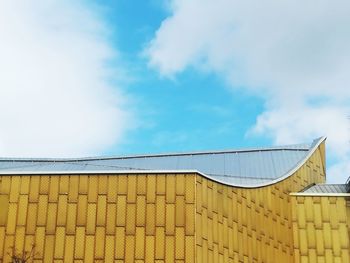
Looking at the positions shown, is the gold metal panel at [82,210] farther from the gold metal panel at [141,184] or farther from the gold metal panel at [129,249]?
the gold metal panel at [141,184]

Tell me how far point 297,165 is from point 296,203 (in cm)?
486

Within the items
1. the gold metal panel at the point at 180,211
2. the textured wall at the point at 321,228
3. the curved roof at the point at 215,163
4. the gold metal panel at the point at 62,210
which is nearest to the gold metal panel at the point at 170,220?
the gold metal panel at the point at 180,211

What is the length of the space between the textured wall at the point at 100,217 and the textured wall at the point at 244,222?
4.33 feet

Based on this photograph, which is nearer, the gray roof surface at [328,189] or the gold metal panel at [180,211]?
the gold metal panel at [180,211]

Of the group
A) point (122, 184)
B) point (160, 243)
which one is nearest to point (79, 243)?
point (122, 184)

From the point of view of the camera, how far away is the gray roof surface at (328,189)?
56328 mm

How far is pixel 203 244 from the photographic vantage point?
1673 inches

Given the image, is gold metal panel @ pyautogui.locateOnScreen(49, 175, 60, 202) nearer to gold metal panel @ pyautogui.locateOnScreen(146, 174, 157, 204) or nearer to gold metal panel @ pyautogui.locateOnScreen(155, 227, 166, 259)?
gold metal panel @ pyautogui.locateOnScreen(146, 174, 157, 204)

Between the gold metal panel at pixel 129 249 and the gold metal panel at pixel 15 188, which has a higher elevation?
the gold metal panel at pixel 15 188

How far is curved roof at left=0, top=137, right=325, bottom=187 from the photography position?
55.2m

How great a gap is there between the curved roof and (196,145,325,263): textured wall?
6.88 feet

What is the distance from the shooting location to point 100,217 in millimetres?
42719

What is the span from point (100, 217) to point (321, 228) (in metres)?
19.9

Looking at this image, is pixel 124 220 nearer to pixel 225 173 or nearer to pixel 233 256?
pixel 233 256
